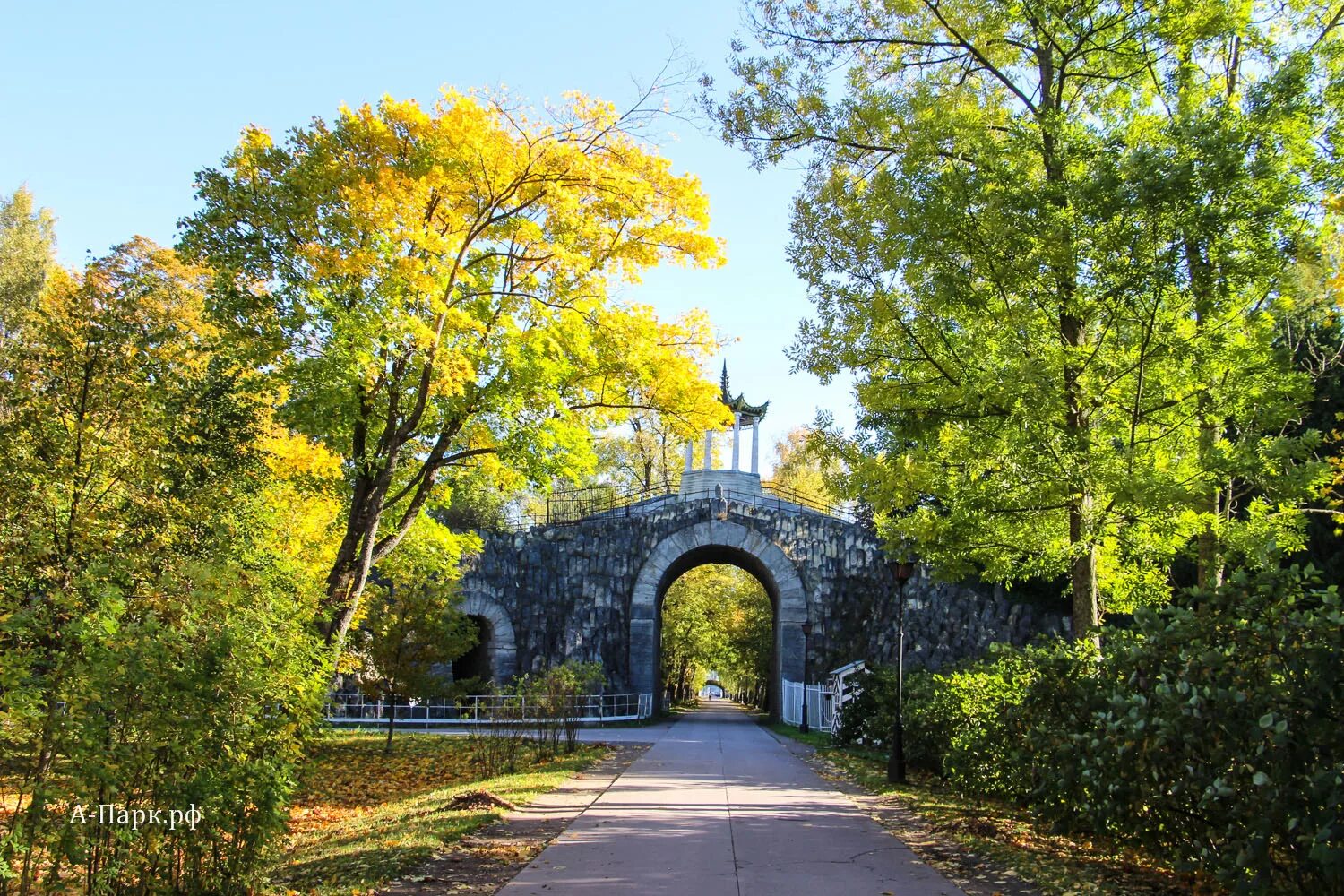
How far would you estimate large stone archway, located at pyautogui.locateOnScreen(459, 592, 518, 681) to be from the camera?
28.4m

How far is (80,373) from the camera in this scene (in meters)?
8.21

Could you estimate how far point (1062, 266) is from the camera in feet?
27.6

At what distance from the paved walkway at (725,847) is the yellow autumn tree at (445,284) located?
15.1 feet

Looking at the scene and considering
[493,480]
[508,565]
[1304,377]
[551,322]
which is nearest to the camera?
[1304,377]

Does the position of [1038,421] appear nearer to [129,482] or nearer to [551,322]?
[551,322]

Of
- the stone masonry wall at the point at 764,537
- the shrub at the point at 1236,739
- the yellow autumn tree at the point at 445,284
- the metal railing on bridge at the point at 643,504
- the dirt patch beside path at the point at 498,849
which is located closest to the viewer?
the shrub at the point at 1236,739

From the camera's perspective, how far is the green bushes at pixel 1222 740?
417 cm

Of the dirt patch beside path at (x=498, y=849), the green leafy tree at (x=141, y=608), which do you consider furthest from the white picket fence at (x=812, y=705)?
the green leafy tree at (x=141, y=608)

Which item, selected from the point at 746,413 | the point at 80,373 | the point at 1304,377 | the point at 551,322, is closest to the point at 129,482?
the point at 80,373

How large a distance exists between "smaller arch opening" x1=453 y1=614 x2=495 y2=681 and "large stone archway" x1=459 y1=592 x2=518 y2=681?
0.24 meters

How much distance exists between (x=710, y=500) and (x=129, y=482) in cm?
2224

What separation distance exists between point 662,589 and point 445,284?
817 inches

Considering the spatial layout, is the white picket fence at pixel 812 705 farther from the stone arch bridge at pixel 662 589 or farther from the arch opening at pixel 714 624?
the arch opening at pixel 714 624

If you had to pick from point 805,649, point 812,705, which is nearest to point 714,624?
point 805,649
